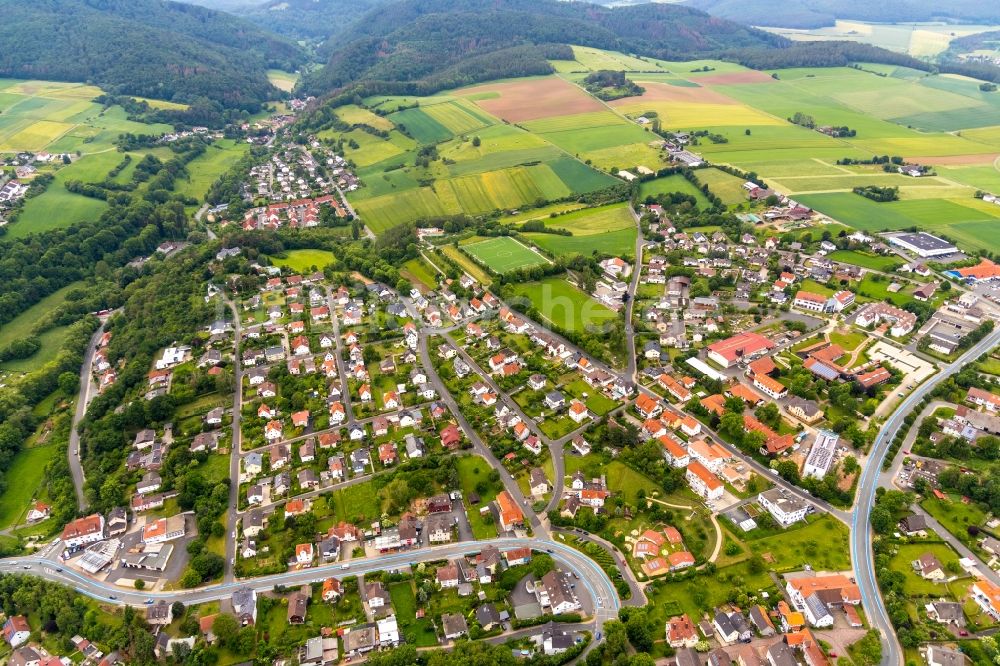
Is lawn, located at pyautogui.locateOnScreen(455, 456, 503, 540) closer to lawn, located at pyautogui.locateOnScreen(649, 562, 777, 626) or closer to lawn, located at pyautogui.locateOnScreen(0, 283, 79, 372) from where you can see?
lawn, located at pyautogui.locateOnScreen(649, 562, 777, 626)

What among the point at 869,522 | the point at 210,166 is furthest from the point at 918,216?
the point at 210,166

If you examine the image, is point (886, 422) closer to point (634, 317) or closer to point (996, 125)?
point (634, 317)

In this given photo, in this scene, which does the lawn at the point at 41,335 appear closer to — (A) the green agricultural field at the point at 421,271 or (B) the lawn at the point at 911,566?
(A) the green agricultural field at the point at 421,271

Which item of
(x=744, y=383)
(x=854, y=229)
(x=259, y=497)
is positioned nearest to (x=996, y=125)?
(x=854, y=229)

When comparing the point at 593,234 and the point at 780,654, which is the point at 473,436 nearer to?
the point at 780,654

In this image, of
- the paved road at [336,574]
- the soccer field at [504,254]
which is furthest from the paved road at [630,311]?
the paved road at [336,574]

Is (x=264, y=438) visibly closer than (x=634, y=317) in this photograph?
Yes
